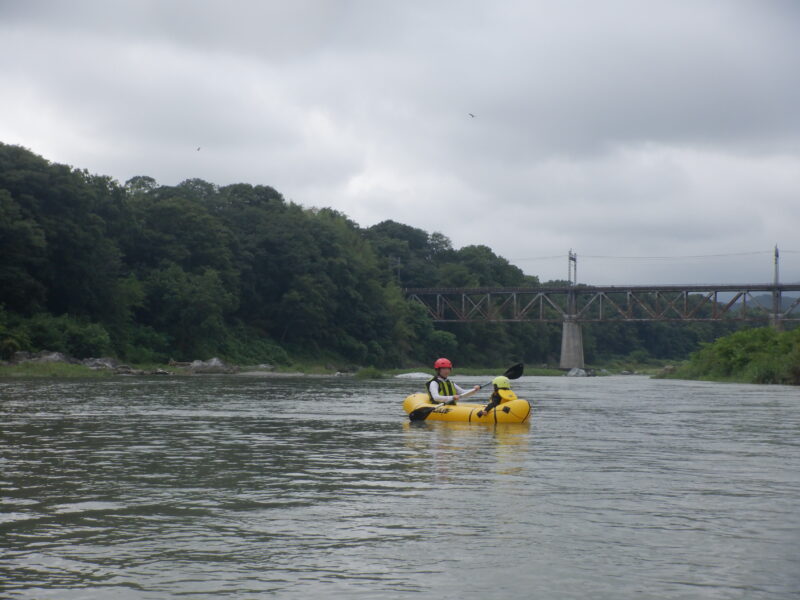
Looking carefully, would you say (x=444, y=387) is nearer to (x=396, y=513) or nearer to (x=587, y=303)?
(x=396, y=513)

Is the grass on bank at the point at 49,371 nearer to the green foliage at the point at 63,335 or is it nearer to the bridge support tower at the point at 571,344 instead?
the green foliage at the point at 63,335

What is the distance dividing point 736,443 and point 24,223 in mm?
52956

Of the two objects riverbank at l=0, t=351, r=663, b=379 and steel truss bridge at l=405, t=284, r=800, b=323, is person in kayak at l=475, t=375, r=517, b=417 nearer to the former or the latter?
riverbank at l=0, t=351, r=663, b=379

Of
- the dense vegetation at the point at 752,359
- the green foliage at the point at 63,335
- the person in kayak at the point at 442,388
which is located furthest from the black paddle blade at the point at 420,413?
the green foliage at the point at 63,335

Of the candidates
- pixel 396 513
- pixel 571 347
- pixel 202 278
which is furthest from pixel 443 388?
pixel 571 347

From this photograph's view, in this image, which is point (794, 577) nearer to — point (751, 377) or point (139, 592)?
point (139, 592)

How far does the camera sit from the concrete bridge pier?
118 metres

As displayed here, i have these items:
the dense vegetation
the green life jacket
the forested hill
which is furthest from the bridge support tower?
the green life jacket

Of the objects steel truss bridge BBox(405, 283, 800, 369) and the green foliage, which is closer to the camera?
the green foliage

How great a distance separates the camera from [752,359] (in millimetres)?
55438

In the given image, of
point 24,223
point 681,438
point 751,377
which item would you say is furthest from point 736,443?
point 24,223

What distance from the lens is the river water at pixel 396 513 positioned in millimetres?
6996

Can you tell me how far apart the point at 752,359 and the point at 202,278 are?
4527cm

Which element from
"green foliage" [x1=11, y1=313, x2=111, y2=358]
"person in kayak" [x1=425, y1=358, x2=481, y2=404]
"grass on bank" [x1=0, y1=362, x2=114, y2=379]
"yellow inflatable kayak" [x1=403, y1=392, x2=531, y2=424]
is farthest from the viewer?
"green foliage" [x1=11, y1=313, x2=111, y2=358]
